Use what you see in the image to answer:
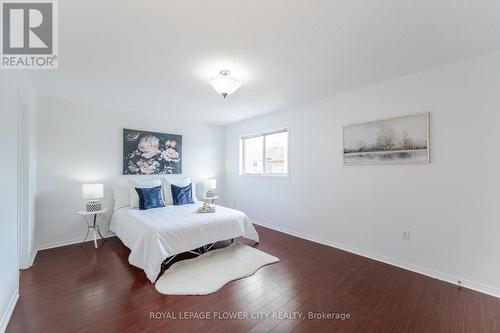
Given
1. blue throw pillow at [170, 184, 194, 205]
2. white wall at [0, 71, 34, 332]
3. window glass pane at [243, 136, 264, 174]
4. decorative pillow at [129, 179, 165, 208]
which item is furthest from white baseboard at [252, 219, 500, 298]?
white wall at [0, 71, 34, 332]

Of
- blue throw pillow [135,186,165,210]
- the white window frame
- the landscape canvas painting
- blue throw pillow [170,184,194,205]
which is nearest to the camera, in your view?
the landscape canvas painting

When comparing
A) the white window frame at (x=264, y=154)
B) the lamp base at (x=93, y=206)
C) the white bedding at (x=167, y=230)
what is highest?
the white window frame at (x=264, y=154)

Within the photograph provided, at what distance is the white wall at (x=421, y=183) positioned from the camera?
7.28 ft

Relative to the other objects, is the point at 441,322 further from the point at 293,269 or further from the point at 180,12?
the point at 180,12

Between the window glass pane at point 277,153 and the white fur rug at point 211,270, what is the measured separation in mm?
1864

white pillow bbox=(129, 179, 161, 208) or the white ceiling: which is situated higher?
the white ceiling

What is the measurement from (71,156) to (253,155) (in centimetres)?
352

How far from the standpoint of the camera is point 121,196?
12.5 feet

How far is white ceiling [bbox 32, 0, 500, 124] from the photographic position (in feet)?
5.15

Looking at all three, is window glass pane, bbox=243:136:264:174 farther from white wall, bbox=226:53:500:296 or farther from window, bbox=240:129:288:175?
white wall, bbox=226:53:500:296

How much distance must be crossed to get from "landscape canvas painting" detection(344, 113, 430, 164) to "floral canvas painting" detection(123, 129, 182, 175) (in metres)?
3.52

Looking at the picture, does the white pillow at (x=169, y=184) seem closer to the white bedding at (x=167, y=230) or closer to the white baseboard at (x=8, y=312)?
the white bedding at (x=167, y=230)

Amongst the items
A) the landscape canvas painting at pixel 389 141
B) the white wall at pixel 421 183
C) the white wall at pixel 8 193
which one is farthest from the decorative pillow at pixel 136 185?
the landscape canvas painting at pixel 389 141

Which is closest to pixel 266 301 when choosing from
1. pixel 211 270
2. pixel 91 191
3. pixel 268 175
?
pixel 211 270
